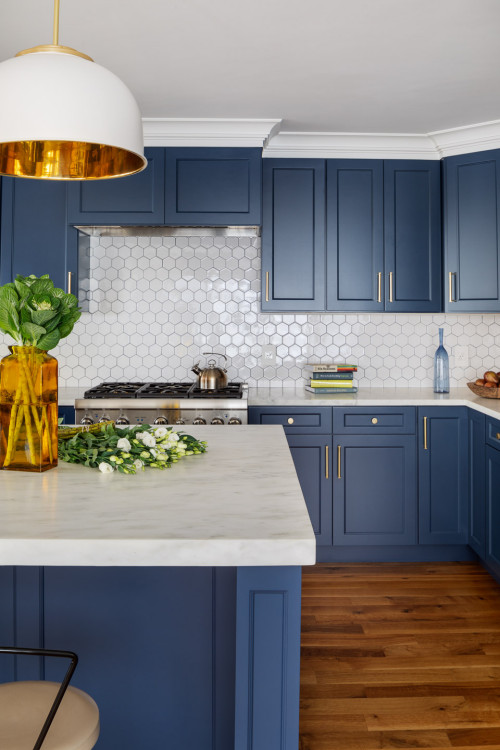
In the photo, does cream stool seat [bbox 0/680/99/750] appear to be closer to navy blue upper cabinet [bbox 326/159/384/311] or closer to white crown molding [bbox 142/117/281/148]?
navy blue upper cabinet [bbox 326/159/384/311]

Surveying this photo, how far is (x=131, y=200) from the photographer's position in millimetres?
3752

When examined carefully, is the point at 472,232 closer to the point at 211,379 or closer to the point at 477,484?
the point at 477,484

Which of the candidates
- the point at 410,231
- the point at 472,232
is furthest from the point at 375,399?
the point at 472,232

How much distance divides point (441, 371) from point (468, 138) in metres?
1.40

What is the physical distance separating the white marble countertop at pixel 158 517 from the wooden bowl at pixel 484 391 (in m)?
2.25

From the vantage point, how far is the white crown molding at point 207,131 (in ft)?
12.0

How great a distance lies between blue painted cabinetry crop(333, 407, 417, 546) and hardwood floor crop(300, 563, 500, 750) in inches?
8.6

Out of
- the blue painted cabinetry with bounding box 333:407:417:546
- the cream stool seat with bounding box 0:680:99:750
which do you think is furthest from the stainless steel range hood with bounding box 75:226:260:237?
the cream stool seat with bounding box 0:680:99:750

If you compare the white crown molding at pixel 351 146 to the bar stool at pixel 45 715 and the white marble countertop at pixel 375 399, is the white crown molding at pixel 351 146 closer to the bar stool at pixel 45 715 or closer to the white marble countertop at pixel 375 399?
the white marble countertop at pixel 375 399

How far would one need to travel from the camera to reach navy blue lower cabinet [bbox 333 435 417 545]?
3.72m

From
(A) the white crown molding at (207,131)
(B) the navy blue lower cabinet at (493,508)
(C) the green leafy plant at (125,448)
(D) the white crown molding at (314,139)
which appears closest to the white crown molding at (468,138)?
(D) the white crown molding at (314,139)

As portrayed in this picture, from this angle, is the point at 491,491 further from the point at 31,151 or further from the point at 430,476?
the point at 31,151

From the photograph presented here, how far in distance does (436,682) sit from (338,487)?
140 cm

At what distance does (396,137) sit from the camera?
153 inches
